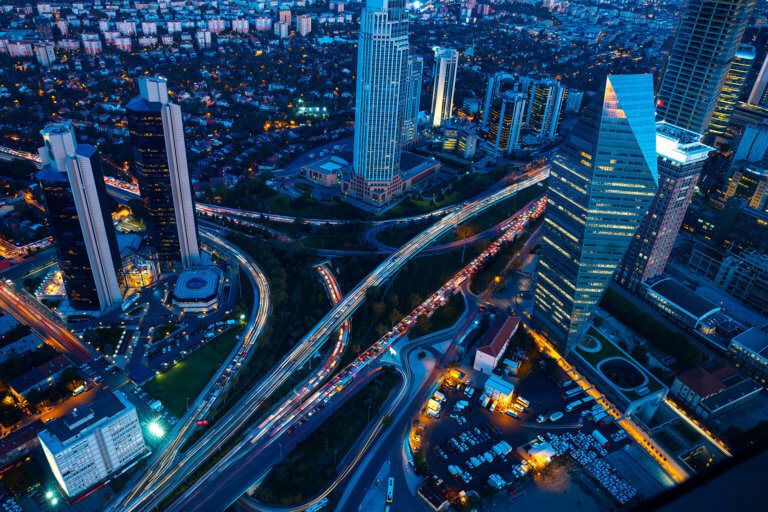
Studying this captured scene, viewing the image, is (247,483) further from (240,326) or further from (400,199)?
(400,199)

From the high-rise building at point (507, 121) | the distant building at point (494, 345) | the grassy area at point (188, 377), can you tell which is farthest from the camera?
the high-rise building at point (507, 121)

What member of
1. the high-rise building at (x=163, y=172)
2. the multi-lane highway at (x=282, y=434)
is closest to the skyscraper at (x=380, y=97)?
the multi-lane highway at (x=282, y=434)

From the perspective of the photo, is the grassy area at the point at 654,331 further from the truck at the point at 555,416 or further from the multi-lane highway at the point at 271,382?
the multi-lane highway at the point at 271,382

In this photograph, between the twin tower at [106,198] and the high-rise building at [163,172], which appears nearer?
the twin tower at [106,198]

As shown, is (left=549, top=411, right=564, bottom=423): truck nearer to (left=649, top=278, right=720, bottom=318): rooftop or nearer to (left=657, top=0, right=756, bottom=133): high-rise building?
(left=649, top=278, right=720, bottom=318): rooftop

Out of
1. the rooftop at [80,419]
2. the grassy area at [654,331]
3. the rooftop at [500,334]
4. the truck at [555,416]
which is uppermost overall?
the rooftop at [80,419]

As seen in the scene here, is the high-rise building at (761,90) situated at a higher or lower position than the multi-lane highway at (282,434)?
higher

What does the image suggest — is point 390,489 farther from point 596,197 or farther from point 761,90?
point 761,90

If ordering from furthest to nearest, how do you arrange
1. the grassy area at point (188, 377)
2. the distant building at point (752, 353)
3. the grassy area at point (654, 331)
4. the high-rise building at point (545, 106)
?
the high-rise building at point (545, 106) < the grassy area at point (654, 331) < the distant building at point (752, 353) < the grassy area at point (188, 377)
